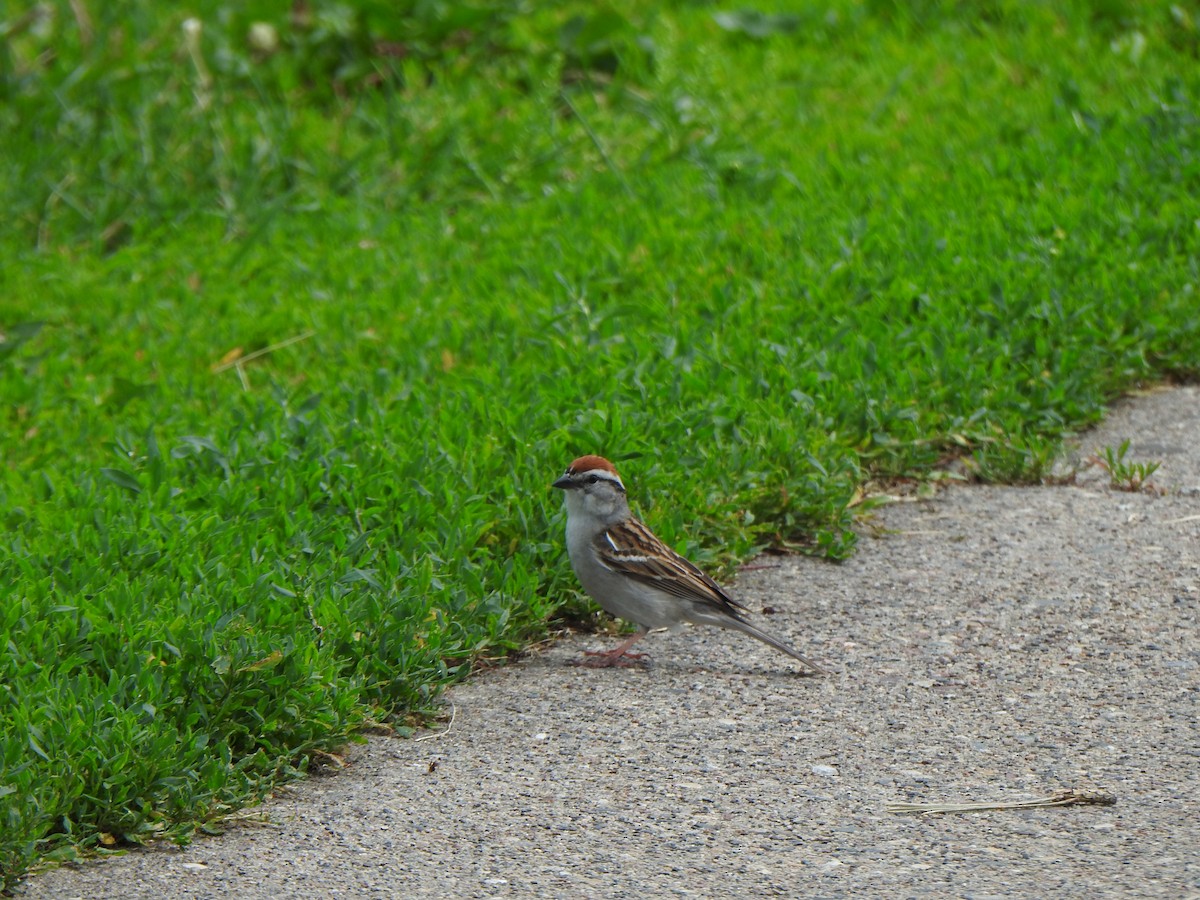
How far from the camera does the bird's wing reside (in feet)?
15.5

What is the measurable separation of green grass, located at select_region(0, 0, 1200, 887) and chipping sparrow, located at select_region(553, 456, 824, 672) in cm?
23

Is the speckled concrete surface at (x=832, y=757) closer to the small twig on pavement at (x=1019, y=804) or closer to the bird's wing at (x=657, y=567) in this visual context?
the small twig on pavement at (x=1019, y=804)

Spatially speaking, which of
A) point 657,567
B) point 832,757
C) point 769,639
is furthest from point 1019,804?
point 657,567

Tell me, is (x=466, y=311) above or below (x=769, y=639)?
above

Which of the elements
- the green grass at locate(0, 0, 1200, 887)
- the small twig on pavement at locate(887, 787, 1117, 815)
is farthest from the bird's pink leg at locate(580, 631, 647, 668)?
the small twig on pavement at locate(887, 787, 1117, 815)

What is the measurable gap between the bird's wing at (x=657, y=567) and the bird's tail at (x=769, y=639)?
0.10 ft

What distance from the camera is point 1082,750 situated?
4043 mm

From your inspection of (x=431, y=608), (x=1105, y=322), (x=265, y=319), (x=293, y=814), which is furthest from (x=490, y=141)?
(x=293, y=814)

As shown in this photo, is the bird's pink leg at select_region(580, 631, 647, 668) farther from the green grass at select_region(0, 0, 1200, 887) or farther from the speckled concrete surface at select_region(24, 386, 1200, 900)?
the green grass at select_region(0, 0, 1200, 887)

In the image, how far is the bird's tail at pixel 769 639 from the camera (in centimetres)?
457

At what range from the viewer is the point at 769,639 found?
458 cm

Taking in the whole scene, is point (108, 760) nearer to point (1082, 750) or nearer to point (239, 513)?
→ point (239, 513)

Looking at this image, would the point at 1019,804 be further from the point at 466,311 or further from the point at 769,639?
the point at 466,311

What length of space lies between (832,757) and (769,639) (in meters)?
0.58
